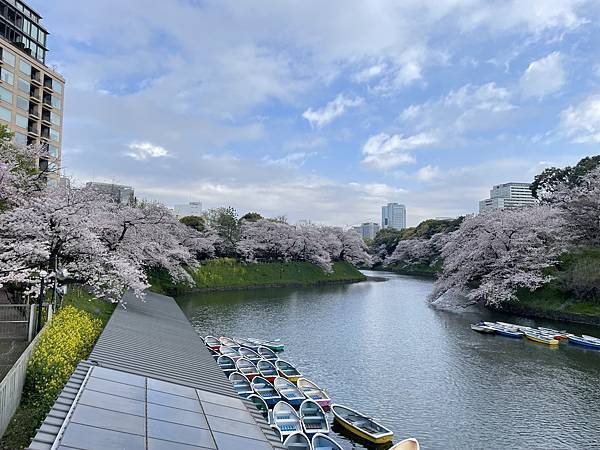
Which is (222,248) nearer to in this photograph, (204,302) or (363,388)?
(204,302)

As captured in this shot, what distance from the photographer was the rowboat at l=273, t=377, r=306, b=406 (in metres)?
18.1

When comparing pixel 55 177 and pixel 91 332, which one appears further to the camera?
pixel 55 177

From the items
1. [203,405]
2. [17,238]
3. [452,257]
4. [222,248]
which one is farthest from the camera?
[222,248]

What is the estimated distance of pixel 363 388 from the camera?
21.3 meters

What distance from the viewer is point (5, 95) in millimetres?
50312

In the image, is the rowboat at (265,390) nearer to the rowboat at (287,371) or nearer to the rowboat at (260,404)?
the rowboat at (260,404)

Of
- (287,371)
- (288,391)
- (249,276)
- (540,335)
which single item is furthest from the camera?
(249,276)

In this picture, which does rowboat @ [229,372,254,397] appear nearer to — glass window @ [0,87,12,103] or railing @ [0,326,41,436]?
railing @ [0,326,41,436]

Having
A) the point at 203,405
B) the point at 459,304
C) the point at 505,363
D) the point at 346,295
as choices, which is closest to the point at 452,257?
the point at 459,304

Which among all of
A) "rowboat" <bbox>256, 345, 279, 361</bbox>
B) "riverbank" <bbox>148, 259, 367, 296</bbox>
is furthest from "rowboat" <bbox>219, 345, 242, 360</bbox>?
"riverbank" <bbox>148, 259, 367, 296</bbox>

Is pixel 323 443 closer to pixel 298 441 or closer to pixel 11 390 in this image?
pixel 298 441

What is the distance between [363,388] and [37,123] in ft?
175

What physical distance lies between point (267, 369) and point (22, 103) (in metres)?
49.0

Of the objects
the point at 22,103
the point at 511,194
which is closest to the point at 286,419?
the point at 22,103
